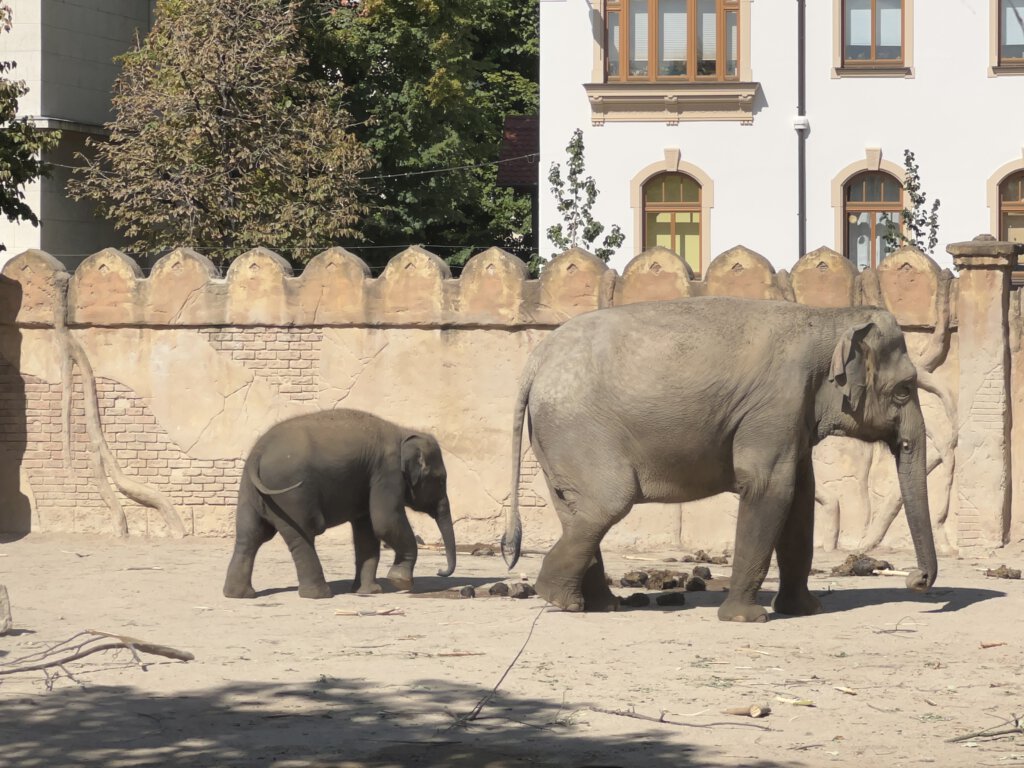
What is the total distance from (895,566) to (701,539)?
155 centimetres

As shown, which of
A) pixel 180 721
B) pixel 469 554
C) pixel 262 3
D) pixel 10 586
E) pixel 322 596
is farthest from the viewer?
pixel 262 3

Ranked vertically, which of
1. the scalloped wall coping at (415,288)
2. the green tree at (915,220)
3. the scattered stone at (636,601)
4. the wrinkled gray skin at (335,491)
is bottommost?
the scattered stone at (636,601)

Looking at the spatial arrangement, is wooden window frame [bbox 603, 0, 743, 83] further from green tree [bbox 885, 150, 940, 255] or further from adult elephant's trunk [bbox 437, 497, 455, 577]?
adult elephant's trunk [bbox 437, 497, 455, 577]

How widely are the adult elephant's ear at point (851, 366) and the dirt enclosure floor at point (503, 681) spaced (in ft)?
4.23

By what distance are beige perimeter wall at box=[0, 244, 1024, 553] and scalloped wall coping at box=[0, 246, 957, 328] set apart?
0.01 m

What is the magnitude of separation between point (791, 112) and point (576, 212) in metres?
4.36

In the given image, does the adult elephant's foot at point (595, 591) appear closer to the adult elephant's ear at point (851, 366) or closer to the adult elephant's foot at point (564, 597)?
the adult elephant's foot at point (564, 597)

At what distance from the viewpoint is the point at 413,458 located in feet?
38.8

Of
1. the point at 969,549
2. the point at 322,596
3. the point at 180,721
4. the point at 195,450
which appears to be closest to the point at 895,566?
the point at 969,549

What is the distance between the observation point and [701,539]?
14.3m

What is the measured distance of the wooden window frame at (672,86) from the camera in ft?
100

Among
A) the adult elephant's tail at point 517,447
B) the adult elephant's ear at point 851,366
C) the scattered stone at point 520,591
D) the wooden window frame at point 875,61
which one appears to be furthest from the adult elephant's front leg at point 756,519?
the wooden window frame at point 875,61

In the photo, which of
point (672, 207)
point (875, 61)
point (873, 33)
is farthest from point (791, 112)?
point (672, 207)

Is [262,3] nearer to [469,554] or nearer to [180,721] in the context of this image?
[469,554]
